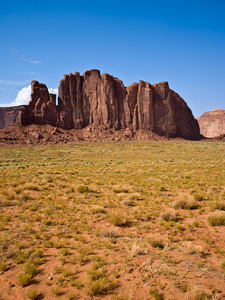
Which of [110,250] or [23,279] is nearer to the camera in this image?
[23,279]

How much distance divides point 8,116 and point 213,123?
178084 millimetres

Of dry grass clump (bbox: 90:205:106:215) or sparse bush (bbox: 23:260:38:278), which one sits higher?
sparse bush (bbox: 23:260:38:278)

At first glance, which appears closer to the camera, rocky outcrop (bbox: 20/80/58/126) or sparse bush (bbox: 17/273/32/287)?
sparse bush (bbox: 17/273/32/287)

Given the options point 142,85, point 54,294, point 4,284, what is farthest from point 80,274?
point 142,85

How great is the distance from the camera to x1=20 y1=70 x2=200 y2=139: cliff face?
3457 inches

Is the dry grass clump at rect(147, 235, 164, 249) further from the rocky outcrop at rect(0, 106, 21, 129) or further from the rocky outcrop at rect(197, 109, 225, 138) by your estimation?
the rocky outcrop at rect(197, 109, 225, 138)

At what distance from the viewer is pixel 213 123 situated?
176500mm

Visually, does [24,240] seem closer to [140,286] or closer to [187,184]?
[140,286]

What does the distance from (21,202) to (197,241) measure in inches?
348

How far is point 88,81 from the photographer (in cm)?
9188

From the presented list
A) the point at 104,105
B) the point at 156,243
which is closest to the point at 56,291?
the point at 156,243

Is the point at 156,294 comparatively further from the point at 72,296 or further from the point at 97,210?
the point at 97,210

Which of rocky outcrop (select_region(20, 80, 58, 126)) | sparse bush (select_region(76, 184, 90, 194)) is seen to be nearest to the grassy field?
sparse bush (select_region(76, 184, 90, 194))

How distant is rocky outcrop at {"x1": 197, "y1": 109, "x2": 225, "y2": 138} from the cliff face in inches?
3891
